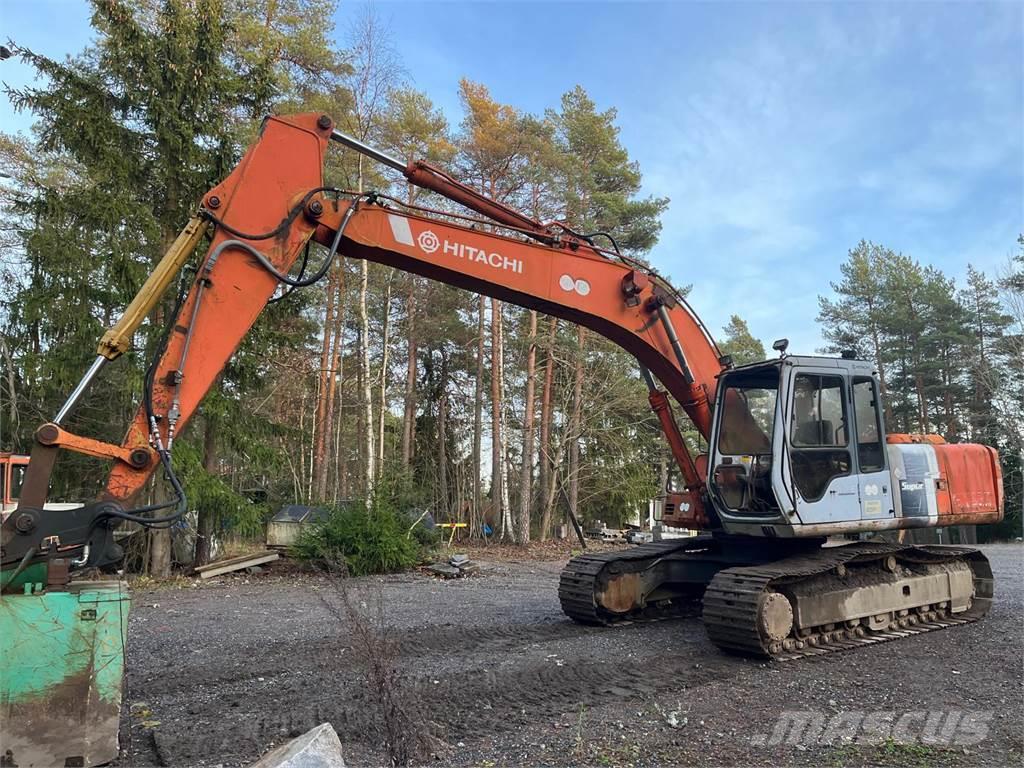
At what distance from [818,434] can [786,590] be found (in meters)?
1.46

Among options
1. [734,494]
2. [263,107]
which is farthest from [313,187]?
[263,107]

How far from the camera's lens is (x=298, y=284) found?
504 cm

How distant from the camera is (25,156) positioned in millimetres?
18609

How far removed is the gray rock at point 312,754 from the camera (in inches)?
112

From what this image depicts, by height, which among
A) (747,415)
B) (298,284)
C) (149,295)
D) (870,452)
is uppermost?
(298,284)

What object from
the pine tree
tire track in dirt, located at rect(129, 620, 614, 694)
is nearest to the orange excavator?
tire track in dirt, located at rect(129, 620, 614, 694)

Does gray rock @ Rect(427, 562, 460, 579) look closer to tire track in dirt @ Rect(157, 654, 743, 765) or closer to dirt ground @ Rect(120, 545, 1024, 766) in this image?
dirt ground @ Rect(120, 545, 1024, 766)

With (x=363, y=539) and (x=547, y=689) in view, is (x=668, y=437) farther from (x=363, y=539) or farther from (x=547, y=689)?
(x=363, y=539)

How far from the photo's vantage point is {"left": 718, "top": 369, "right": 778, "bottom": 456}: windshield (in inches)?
Answer: 271

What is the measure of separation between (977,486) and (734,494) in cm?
303

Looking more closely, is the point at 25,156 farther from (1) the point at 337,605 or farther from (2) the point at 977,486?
(2) the point at 977,486

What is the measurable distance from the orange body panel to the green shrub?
862cm

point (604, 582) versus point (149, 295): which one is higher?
point (149, 295)

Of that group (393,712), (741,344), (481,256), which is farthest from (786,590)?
(741,344)
